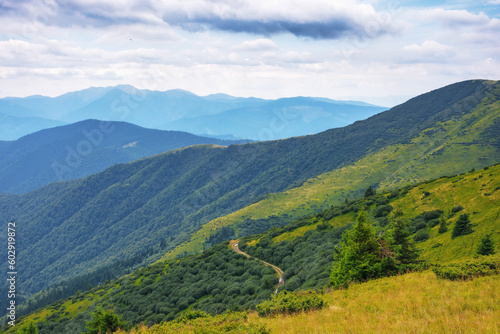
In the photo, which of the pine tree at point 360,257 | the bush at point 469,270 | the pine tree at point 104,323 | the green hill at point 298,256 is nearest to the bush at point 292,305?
the green hill at point 298,256

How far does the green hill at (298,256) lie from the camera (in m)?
32.1

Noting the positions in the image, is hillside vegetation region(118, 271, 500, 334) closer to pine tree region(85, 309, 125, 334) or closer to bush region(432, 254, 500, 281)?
bush region(432, 254, 500, 281)

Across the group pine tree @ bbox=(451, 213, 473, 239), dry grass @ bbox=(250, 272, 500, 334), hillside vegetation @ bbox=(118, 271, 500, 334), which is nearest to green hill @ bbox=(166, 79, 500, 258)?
pine tree @ bbox=(451, 213, 473, 239)

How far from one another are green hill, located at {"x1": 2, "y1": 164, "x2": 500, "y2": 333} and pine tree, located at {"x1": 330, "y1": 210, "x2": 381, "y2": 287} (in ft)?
7.60

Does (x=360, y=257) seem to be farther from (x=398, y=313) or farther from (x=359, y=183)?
(x=359, y=183)

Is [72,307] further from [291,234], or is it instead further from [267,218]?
[267,218]

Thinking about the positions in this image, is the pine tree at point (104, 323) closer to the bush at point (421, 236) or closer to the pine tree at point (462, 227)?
the pine tree at point (462, 227)

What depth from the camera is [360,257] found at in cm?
2169

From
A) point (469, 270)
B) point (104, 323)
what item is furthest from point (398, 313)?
point (104, 323)

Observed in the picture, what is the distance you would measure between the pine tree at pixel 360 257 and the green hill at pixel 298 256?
232cm

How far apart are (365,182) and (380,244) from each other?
17272 centimetres

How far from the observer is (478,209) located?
36.7m

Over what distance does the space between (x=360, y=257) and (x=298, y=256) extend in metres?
33.2

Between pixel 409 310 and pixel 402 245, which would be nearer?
pixel 409 310
